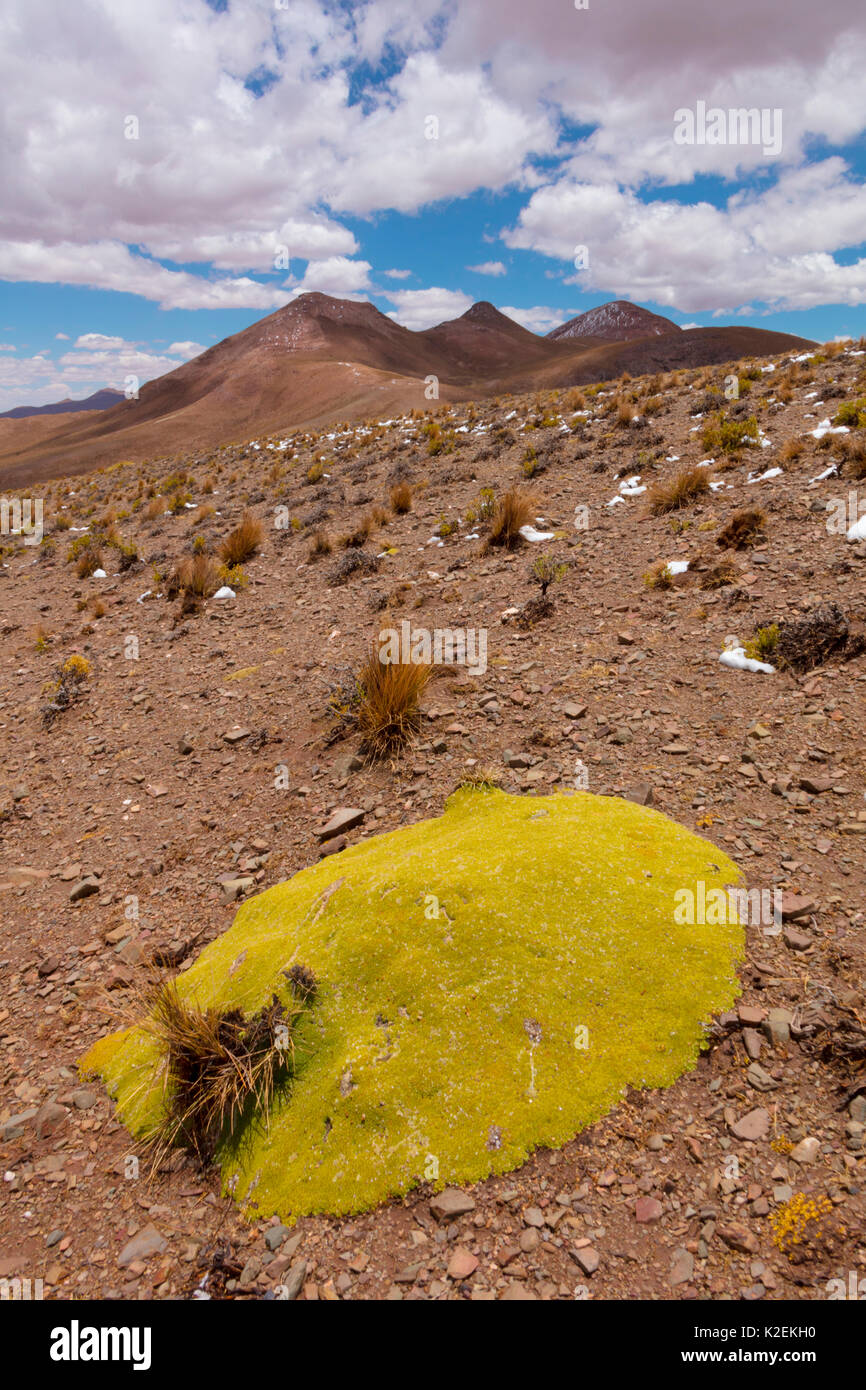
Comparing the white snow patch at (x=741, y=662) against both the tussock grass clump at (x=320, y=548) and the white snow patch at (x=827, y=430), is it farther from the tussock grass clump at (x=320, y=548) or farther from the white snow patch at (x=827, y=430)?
the tussock grass clump at (x=320, y=548)

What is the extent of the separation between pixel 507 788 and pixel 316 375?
85.8 metres

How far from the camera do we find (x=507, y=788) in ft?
16.5

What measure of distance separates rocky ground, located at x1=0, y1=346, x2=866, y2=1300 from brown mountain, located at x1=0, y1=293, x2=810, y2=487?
39.6 metres

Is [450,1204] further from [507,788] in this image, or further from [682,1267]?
[507,788]

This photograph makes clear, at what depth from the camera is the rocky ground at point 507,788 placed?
7.96 feet

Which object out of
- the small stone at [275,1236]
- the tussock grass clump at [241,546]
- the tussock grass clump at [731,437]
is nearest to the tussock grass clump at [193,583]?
the tussock grass clump at [241,546]

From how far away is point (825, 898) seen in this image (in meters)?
3.48

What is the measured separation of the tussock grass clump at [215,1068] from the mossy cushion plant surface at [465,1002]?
102mm

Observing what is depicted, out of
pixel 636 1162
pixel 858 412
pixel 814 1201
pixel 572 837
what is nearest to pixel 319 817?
pixel 572 837

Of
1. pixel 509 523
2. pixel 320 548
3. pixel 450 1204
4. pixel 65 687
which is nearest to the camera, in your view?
pixel 450 1204

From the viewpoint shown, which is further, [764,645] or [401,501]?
[401,501]

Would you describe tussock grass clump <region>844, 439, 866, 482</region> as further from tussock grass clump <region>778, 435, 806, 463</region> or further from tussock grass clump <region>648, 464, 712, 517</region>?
tussock grass clump <region>648, 464, 712, 517</region>

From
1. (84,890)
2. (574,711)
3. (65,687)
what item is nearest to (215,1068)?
(84,890)

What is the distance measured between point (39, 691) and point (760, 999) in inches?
384
